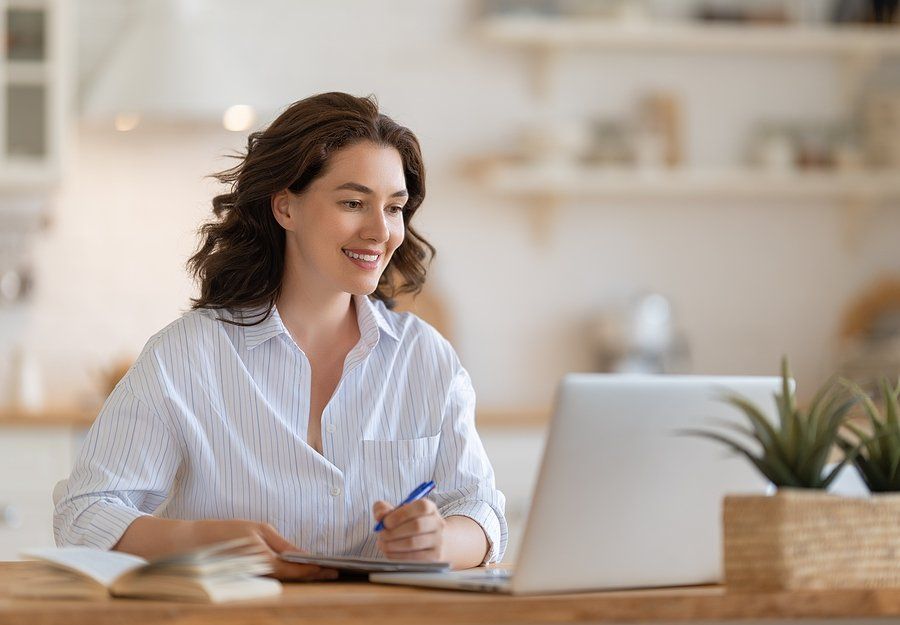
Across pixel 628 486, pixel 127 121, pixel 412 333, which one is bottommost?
pixel 628 486

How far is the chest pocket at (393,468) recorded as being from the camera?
2.06 metres

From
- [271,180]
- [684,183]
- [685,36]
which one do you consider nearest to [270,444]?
[271,180]

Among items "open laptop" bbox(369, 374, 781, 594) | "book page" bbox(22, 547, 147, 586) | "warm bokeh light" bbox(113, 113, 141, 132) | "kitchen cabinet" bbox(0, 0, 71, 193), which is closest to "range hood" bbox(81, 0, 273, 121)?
"warm bokeh light" bbox(113, 113, 141, 132)

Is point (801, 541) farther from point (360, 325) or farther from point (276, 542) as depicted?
point (360, 325)

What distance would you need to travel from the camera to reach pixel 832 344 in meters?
4.76

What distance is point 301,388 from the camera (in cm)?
209

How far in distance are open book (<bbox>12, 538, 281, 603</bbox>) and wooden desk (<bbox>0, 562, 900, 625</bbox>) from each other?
0.07 ft

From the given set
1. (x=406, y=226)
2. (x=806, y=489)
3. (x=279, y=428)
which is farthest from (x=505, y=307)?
(x=806, y=489)

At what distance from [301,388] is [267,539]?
1.25ft

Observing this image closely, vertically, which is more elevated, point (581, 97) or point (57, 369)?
point (581, 97)

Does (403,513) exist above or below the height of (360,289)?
below

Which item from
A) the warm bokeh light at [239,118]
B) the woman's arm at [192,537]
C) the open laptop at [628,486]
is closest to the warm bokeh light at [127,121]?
the warm bokeh light at [239,118]

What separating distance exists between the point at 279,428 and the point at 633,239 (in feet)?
9.22

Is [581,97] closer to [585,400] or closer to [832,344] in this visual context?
[832,344]
